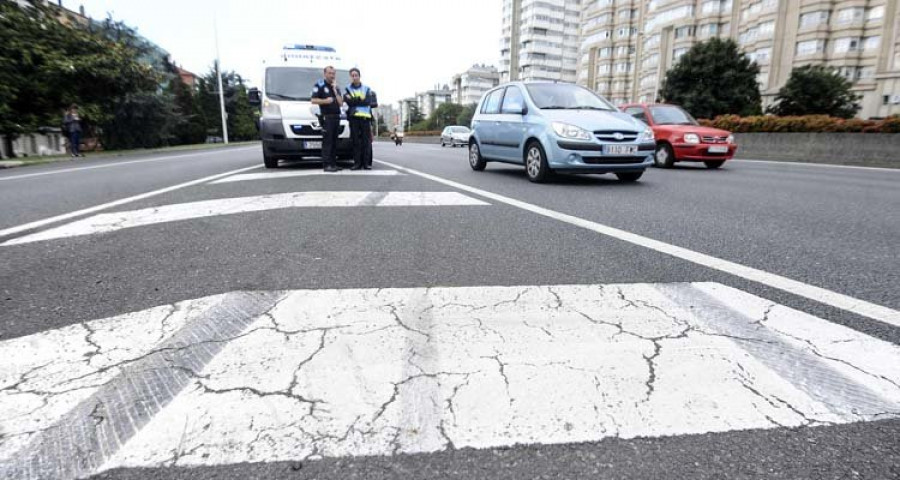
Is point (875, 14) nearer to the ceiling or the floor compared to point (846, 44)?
nearer to the ceiling

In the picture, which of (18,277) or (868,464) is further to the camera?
(18,277)

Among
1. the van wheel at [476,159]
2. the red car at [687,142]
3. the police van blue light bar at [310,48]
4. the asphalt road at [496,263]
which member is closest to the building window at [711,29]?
the red car at [687,142]

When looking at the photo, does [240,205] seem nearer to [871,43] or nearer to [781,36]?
[871,43]

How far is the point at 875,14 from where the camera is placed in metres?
46.2

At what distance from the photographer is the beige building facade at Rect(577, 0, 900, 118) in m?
45.5

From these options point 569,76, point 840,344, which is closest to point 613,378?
point 840,344

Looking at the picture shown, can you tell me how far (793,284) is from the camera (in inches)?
100

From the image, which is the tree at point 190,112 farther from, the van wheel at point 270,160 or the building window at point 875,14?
the building window at point 875,14

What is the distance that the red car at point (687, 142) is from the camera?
37.0ft

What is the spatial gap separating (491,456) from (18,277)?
2872 millimetres

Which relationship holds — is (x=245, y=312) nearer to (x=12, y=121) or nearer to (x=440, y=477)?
(x=440, y=477)

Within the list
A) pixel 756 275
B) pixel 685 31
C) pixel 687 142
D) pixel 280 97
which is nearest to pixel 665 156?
pixel 687 142

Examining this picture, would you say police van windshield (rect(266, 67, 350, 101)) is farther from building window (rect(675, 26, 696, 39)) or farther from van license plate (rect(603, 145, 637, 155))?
building window (rect(675, 26, 696, 39))

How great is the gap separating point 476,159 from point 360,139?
2.31m
